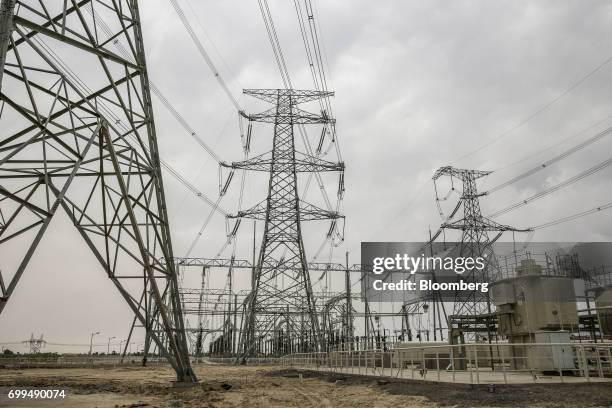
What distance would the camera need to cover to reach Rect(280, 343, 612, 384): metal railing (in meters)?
13.3

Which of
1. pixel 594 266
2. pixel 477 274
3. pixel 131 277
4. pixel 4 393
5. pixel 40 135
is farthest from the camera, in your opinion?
pixel 477 274

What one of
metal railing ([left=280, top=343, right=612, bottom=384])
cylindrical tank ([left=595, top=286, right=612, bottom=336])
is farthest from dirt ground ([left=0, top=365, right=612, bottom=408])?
cylindrical tank ([left=595, top=286, right=612, bottom=336])

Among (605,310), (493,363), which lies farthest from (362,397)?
(605,310)

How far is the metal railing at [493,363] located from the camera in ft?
43.5

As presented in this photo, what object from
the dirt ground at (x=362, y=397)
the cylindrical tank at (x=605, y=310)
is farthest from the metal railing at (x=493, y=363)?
the cylindrical tank at (x=605, y=310)

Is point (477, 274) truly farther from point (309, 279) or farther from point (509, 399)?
point (509, 399)

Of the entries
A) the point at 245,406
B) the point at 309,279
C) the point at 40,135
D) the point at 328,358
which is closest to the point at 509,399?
the point at 245,406

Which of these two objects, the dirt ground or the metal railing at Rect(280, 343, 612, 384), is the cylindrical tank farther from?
the dirt ground

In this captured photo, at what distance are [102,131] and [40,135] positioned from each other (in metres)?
2.47

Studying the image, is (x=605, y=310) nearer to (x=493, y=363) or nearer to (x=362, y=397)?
(x=493, y=363)

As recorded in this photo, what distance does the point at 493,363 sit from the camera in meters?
22.2

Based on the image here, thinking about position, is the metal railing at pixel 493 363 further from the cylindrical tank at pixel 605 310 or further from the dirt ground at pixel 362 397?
the cylindrical tank at pixel 605 310

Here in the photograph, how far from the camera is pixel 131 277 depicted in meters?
14.6

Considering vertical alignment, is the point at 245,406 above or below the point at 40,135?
below
